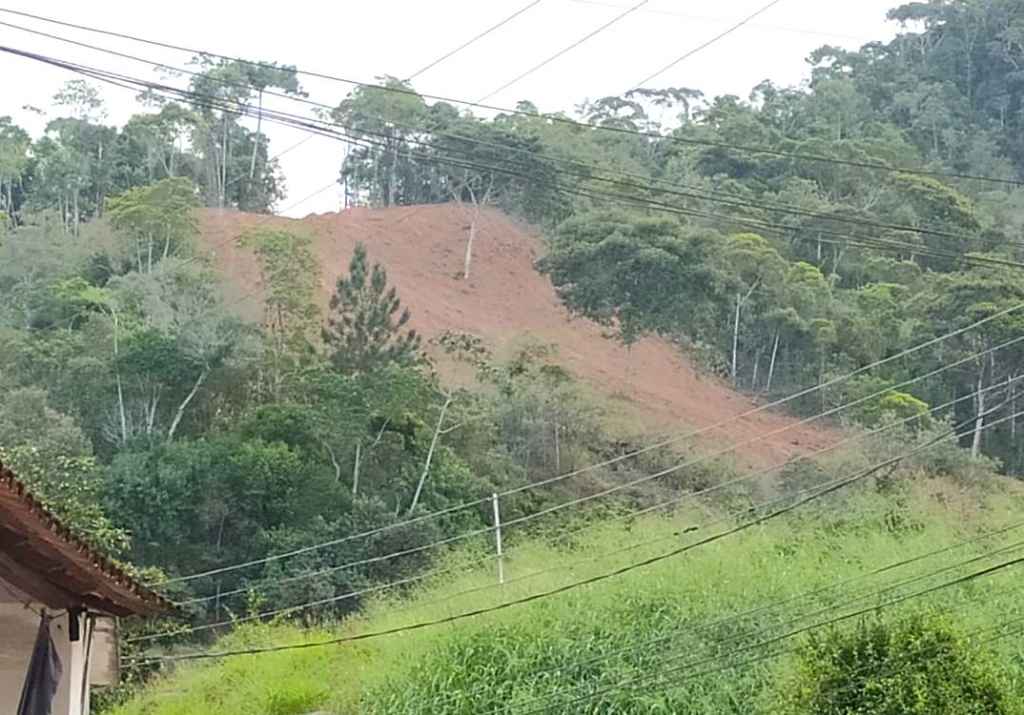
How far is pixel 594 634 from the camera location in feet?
64.4

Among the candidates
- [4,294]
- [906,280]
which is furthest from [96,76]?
[906,280]

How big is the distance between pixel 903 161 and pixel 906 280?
7345mm

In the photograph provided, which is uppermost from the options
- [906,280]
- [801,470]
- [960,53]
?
[960,53]

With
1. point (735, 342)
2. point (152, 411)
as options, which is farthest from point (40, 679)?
point (735, 342)

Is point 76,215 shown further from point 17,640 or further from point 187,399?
point 17,640

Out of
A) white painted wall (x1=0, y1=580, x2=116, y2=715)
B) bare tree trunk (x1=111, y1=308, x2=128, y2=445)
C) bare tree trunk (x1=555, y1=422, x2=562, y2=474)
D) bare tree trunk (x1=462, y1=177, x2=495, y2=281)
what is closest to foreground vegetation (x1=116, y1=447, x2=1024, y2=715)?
white painted wall (x1=0, y1=580, x2=116, y2=715)

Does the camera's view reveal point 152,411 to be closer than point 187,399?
Yes

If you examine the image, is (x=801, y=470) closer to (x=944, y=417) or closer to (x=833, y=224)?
(x=944, y=417)

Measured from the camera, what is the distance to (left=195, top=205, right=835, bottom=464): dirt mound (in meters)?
36.8

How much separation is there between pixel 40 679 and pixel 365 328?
1059 inches

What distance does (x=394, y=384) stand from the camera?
31.3m

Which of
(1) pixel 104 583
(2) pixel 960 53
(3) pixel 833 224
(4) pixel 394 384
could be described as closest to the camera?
(1) pixel 104 583

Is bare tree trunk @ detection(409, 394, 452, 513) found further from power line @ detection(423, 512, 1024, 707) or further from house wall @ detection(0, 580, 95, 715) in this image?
house wall @ detection(0, 580, 95, 715)

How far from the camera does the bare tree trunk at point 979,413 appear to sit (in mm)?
32938
